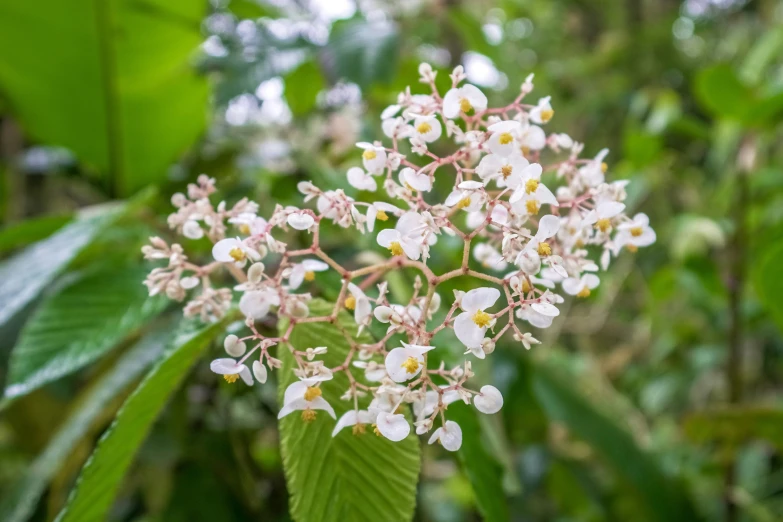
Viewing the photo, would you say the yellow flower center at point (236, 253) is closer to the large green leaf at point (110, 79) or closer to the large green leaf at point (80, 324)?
the large green leaf at point (80, 324)

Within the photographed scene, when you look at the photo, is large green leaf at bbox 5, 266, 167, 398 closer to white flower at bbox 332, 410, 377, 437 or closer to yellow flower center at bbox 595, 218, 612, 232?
white flower at bbox 332, 410, 377, 437

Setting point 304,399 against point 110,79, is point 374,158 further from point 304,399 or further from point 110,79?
point 110,79

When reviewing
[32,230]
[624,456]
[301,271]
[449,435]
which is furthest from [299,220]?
[624,456]

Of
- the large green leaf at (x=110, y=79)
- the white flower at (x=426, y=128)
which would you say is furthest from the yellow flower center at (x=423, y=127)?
the large green leaf at (x=110, y=79)

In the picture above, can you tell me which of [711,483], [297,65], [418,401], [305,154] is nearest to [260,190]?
[305,154]

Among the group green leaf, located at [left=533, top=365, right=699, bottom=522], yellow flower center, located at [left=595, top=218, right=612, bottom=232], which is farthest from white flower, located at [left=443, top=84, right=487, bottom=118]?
green leaf, located at [left=533, top=365, right=699, bottom=522]
